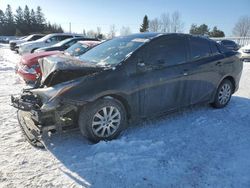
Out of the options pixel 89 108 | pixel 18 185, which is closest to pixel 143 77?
pixel 89 108

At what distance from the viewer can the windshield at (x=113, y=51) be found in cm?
413

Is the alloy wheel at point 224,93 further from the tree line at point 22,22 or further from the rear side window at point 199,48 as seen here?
the tree line at point 22,22

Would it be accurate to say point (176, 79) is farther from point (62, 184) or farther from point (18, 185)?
point (18, 185)

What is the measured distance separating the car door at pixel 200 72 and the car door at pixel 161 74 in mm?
197

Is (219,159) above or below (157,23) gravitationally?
below

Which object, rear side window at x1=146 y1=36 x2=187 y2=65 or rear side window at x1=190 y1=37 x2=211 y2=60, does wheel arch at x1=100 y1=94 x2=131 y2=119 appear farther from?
rear side window at x1=190 y1=37 x2=211 y2=60

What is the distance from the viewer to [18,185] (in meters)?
2.82

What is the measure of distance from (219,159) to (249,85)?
5527 millimetres

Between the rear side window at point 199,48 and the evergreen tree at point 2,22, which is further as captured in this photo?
the evergreen tree at point 2,22

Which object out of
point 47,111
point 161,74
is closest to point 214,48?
point 161,74

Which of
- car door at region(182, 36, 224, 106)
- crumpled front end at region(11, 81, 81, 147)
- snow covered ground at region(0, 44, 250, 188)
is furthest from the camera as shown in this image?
car door at region(182, 36, 224, 106)

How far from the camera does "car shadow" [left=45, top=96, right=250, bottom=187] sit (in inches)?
118

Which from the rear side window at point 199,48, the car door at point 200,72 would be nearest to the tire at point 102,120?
the car door at point 200,72

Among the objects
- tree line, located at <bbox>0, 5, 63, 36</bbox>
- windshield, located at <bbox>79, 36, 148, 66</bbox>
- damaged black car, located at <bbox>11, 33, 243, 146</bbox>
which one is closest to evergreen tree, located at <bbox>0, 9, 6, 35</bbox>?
tree line, located at <bbox>0, 5, 63, 36</bbox>
